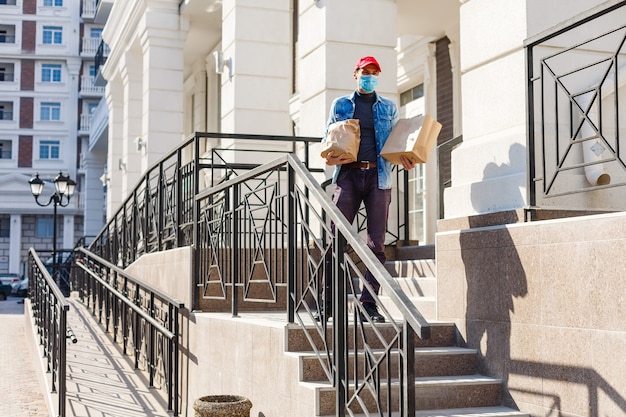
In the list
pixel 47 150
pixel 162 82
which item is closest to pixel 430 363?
pixel 162 82

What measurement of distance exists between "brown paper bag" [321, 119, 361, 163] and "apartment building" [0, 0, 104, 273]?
5147 centimetres

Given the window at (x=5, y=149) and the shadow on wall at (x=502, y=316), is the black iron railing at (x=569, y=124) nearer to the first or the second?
the shadow on wall at (x=502, y=316)

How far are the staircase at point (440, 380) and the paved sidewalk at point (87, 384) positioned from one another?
109 inches

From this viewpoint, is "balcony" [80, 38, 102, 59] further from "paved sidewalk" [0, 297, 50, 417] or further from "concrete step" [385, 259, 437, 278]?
"concrete step" [385, 259, 437, 278]

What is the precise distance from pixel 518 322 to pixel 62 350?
14.2 feet

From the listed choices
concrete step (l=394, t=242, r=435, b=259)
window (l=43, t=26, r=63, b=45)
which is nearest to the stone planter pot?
concrete step (l=394, t=242, r=435, b=259)

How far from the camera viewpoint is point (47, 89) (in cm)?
5653

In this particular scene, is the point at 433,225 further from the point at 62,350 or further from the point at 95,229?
the point at 95,229

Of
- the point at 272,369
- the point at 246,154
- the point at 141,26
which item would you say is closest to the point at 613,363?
the point at 272,369

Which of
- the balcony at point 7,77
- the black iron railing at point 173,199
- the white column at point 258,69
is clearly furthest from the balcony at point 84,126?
the white column at point 258,69

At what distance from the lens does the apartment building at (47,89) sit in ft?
184

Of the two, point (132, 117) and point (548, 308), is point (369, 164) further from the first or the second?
point (132, 117)

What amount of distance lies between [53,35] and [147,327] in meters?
51.9

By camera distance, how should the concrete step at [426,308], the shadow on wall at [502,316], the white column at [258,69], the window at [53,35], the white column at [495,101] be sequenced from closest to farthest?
the shadow on wall at [502,316] → the white column at [495,101] → the concrete step at [426,308] → the white column at [258,69] → the window at [53,35]
